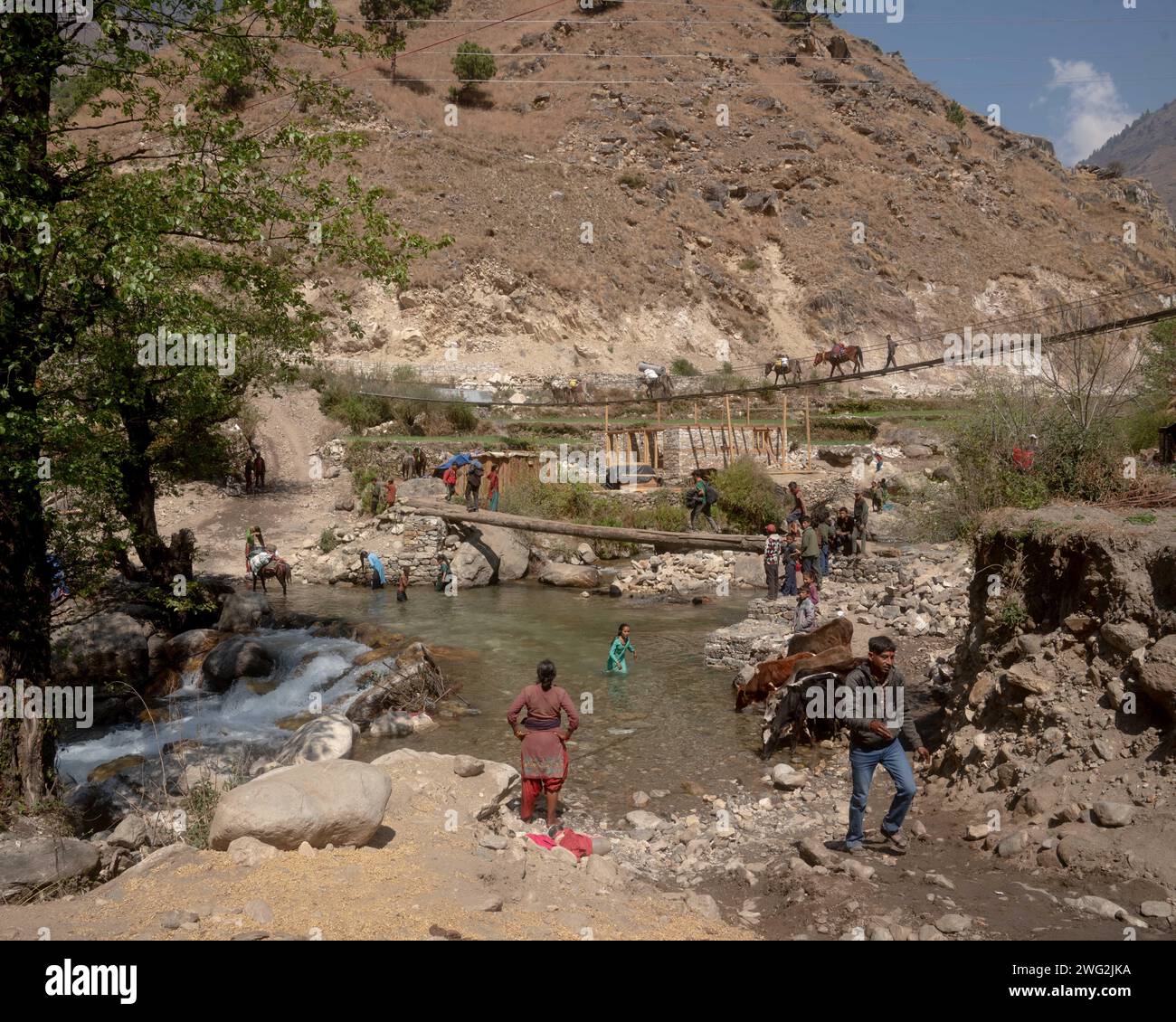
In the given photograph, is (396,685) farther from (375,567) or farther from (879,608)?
(375,567)

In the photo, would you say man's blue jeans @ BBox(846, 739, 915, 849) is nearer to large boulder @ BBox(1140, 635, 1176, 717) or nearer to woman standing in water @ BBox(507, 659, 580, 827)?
large boulder @ BBox(1140, 635, 1176, 717)

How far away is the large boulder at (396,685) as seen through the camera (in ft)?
41.9

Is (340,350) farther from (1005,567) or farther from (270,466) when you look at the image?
(1005,567)

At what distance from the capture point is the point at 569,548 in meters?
26.2

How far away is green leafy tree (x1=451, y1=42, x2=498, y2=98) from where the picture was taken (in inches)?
2756

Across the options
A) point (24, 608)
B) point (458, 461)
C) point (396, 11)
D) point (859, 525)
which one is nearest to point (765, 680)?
point (24, 608)

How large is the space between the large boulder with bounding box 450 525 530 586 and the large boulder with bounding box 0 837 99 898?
16471 millimetres

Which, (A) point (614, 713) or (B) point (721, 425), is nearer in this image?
(A) point (614, 713)

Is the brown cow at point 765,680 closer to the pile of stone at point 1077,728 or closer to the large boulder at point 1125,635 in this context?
the pile of stone at point 1077,728

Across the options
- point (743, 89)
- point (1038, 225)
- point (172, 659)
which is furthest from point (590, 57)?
point (172, 659)

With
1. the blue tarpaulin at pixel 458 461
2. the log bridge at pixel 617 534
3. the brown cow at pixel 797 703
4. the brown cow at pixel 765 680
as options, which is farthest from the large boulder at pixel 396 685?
the blue tarpaulin at pixel 458 461

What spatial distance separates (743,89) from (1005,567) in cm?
7540

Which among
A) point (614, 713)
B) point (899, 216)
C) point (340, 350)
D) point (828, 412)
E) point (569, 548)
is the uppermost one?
point (899, 216)

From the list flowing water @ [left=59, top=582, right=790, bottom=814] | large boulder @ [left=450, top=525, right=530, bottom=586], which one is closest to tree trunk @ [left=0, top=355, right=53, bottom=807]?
flowing water @ [left=59, top=582, right=790, bottom=814]
